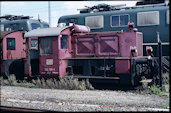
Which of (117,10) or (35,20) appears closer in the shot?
(117,10)

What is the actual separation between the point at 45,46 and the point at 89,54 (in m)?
2.04

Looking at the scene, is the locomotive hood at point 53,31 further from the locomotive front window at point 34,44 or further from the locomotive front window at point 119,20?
the locomotive front window at point 119,20

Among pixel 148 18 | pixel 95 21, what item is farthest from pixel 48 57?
pixel 148 18

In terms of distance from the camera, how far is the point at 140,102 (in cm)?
708

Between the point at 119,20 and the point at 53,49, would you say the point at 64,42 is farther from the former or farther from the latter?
the point at 119,20

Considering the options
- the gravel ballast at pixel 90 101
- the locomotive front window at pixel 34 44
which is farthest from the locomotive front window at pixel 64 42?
the gravel ballast at pixel 90 101

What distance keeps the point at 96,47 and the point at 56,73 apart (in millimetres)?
2123

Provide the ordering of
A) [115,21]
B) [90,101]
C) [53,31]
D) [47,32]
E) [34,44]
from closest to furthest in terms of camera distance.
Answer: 1. [90,101]
2. [53,31]
3. [47,32]
4. [34,44]
5. [115,21]

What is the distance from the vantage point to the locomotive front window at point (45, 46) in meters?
10.5

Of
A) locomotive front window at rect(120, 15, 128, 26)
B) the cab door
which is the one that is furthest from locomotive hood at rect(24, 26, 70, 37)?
locomotive front window at rect(120, 15, 128, 26)

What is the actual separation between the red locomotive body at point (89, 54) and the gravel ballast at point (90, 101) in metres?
1.38

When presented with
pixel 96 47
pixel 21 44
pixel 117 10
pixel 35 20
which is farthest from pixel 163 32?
pixel 35 20

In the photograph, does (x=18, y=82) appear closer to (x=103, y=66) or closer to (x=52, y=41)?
(x=52, y=41)

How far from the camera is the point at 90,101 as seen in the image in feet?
23.9
